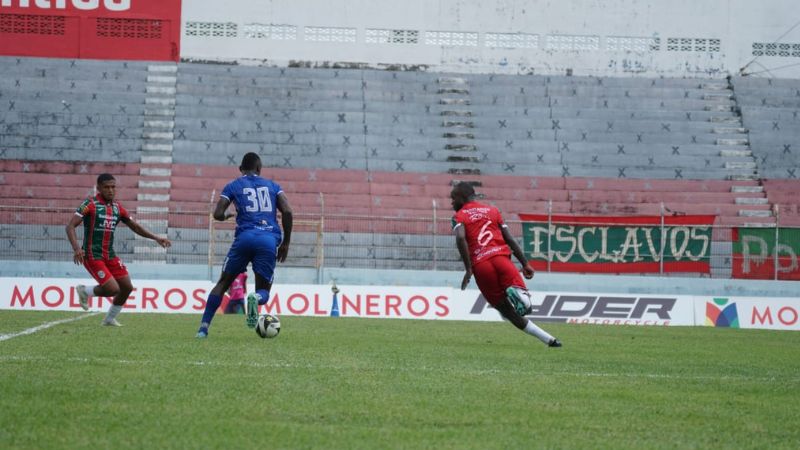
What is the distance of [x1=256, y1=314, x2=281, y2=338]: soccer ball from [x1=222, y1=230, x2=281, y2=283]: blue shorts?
45 centimetres

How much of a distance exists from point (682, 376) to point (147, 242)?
21022mm

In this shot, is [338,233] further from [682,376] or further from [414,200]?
[682,376]

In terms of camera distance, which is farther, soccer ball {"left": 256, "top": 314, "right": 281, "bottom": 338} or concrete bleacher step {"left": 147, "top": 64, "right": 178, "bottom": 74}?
concrete bleacher step {"left": 147, "top": 64, "right": 178, "bottom": 74}

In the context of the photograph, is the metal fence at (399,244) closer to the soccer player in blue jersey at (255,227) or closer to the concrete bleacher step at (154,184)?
the concrete bleacher step at (154,184)

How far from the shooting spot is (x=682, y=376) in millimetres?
10211

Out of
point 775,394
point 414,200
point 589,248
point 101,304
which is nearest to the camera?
point 775,394

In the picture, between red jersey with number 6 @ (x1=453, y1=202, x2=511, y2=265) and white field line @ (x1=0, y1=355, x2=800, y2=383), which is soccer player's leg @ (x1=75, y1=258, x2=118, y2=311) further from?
white field line @ (x1=0, y1=355, x2=800, y2=383)

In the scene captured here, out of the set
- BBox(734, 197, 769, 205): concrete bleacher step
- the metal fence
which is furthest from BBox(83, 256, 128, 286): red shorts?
BBox(734, 197, 769, 205): concrete bleacher step

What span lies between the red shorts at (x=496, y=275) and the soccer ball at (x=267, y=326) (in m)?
2.28

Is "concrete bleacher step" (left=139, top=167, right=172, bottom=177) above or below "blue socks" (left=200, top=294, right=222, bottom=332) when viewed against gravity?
above

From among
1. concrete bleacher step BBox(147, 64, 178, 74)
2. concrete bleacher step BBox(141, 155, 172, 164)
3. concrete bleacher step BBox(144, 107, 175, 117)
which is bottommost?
concrete bleacher step BBox(141, 155, 172, 164)

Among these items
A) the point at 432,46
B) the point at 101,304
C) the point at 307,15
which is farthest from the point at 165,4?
the point at 101,304

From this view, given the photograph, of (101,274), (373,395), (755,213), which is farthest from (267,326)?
(755,213)

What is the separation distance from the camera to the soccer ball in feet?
42.2
